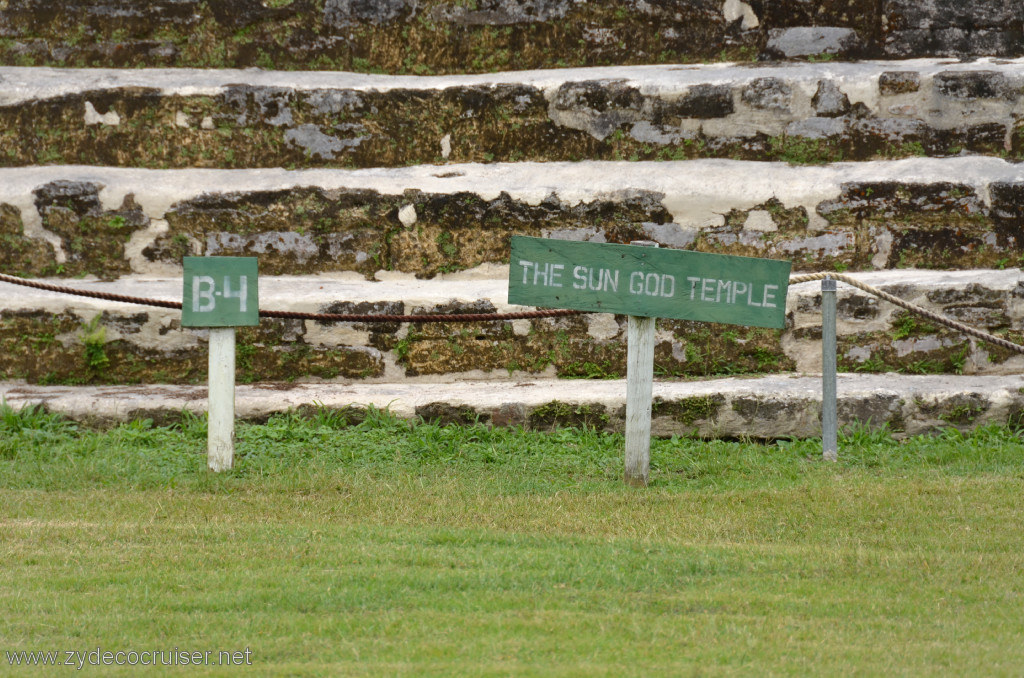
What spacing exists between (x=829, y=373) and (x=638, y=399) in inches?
37.5

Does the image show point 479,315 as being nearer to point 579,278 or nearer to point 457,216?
point 579,278

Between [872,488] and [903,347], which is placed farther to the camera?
[903,347]

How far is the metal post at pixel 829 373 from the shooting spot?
4668 millimetres

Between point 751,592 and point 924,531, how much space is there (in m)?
1.08

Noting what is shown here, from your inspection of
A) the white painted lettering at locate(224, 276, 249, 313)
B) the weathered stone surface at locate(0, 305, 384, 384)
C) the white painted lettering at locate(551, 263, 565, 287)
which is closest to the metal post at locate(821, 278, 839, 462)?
the white painted lettering at locate(551, 263, 565, 287)

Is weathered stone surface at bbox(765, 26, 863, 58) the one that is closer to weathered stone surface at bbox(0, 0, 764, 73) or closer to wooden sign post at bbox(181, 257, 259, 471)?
weathered stone surface at bbox(0, 0, 764, 73)

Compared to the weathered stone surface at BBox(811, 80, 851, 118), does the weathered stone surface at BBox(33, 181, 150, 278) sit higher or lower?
lower

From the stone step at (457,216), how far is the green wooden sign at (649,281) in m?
1.39

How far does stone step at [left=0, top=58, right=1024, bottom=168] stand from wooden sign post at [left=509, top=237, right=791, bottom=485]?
6.09 ft

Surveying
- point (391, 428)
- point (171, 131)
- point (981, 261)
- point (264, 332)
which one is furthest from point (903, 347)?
point (171, 131)

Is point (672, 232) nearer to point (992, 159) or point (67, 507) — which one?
point (992, 159)

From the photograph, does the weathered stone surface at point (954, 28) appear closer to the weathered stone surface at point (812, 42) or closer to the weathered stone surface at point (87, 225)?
the weathered stone surface at point (812, 42)

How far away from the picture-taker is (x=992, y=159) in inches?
230

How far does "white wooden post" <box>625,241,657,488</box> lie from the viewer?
445 cm
